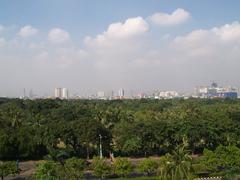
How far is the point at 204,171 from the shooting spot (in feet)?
120

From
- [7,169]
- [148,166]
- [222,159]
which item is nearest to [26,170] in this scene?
[7,169]

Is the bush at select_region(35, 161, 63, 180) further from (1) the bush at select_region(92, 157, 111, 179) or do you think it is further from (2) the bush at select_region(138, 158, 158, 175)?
(2) the bush at select_region(138, 158, 158, 175)

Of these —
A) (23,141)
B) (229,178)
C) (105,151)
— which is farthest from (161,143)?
(229,178)

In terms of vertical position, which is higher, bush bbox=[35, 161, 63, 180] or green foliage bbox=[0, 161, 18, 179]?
bush bbox=[35, 161, 63, 180]

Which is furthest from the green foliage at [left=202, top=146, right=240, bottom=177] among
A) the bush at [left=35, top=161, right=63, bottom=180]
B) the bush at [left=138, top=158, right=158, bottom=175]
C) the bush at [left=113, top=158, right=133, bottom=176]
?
the bush at [left=35, top=161, right=63, bottom=180]

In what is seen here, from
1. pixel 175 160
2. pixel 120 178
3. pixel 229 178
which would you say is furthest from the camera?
pixel 120 178

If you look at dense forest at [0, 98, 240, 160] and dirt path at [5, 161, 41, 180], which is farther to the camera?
dense forest at [0, 98, 240, 160]

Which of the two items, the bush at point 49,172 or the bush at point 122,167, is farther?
the bush at point 122,167

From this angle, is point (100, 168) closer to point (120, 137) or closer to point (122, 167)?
point (122, 167)

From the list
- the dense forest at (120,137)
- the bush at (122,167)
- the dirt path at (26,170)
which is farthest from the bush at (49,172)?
the dense forest at (120,137)

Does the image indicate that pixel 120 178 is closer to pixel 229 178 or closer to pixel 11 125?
pixel 229 178

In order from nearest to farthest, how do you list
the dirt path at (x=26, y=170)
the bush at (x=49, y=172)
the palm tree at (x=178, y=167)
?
the palm tree at (x=178, y=167), the bush at (x=49, y=172), the dirt path at (x=26, y=170)

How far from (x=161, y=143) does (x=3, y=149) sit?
59.8 feet

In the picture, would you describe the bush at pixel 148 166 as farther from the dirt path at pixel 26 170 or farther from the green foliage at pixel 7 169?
the green foliage at pixel 7 169
